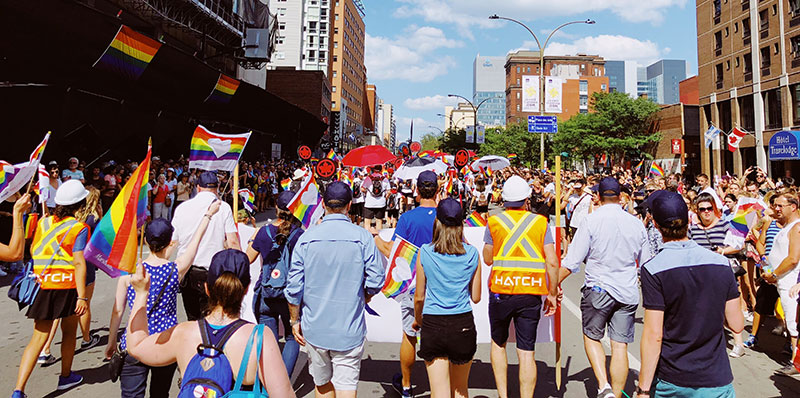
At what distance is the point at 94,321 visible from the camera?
6539 mm

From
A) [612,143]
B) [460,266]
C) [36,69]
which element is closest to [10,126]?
[36,69]

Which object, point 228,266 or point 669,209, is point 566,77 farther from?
point 228,266

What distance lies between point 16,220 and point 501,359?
400 cm

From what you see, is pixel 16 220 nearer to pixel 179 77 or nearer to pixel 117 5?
pixel 179 77

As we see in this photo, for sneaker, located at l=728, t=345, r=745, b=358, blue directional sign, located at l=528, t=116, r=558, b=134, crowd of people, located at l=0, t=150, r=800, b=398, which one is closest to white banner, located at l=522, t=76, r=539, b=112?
→ blue directional sign, located at l=528, t=116, r=558, b=134

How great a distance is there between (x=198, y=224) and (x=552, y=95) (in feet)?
72.9

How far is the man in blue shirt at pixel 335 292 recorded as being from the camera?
325 cm

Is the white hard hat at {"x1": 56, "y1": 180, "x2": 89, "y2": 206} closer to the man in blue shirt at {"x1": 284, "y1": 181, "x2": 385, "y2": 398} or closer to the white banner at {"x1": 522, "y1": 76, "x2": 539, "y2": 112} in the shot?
the man in blue shirt at {"x1": 284, "y1": 181, "x2": 385, "y2": 398}

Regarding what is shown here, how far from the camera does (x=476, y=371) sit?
16.3 ft

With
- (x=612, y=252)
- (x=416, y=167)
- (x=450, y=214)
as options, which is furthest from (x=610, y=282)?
(x=416, y=167)

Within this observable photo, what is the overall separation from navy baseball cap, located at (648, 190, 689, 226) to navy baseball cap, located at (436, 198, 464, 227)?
1232mm

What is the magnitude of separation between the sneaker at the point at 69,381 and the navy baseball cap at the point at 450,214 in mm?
3742

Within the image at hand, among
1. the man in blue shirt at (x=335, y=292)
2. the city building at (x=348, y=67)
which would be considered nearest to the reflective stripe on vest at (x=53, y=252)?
the man in blue shirt at (x=335, y=292)

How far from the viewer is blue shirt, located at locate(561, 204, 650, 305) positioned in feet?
13.4
